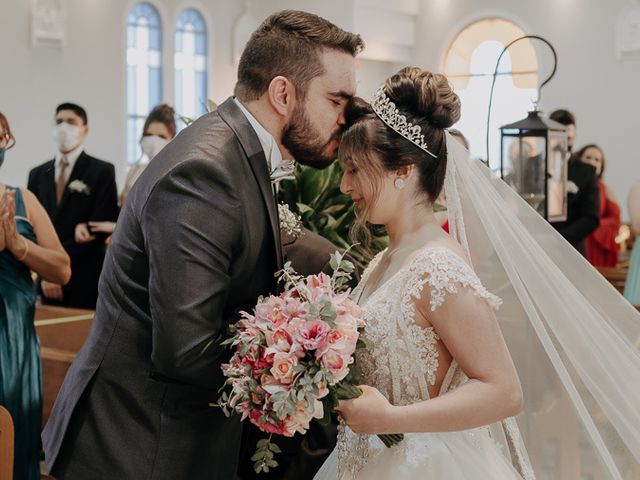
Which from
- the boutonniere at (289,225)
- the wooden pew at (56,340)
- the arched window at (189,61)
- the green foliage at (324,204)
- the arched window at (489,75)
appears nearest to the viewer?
the boutonniere at (289,225)

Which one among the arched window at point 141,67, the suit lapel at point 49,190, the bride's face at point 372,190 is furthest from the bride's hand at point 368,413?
the arched window at point 141,67

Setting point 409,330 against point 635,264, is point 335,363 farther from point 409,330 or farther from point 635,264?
point 635,264

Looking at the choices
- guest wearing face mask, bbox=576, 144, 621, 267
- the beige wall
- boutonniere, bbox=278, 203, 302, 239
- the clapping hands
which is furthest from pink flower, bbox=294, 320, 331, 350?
the beige wall

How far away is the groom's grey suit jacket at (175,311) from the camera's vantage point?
2.04 metres

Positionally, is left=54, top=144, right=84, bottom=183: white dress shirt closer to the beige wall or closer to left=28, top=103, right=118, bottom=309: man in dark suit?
left=28, top=103, right=118, bottom=309: man in dark suit

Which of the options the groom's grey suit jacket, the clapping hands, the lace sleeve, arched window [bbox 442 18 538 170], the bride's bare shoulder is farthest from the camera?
arched window [bbox 442 18 538 170]

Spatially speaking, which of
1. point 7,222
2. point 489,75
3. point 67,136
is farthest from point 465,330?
point 489,75

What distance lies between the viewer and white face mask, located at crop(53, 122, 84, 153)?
6.93m

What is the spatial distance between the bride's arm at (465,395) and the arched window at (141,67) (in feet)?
42.0

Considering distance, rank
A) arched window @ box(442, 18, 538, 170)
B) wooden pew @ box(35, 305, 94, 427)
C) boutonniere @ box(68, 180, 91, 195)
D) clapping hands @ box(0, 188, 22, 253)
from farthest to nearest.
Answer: arched window @ box(442, 18, 538, 170), boutonniere @ box(68, 180, 91, 195), wooden pew @ box(35, 305, 94, 427), clapping hands @ box(0, 188, 22, 253)

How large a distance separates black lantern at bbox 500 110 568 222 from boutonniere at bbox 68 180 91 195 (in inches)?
119

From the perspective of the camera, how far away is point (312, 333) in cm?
195

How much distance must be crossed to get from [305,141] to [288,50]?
23 cm

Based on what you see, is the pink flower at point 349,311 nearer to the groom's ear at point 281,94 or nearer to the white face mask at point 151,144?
the groom's ear at point 281,94
